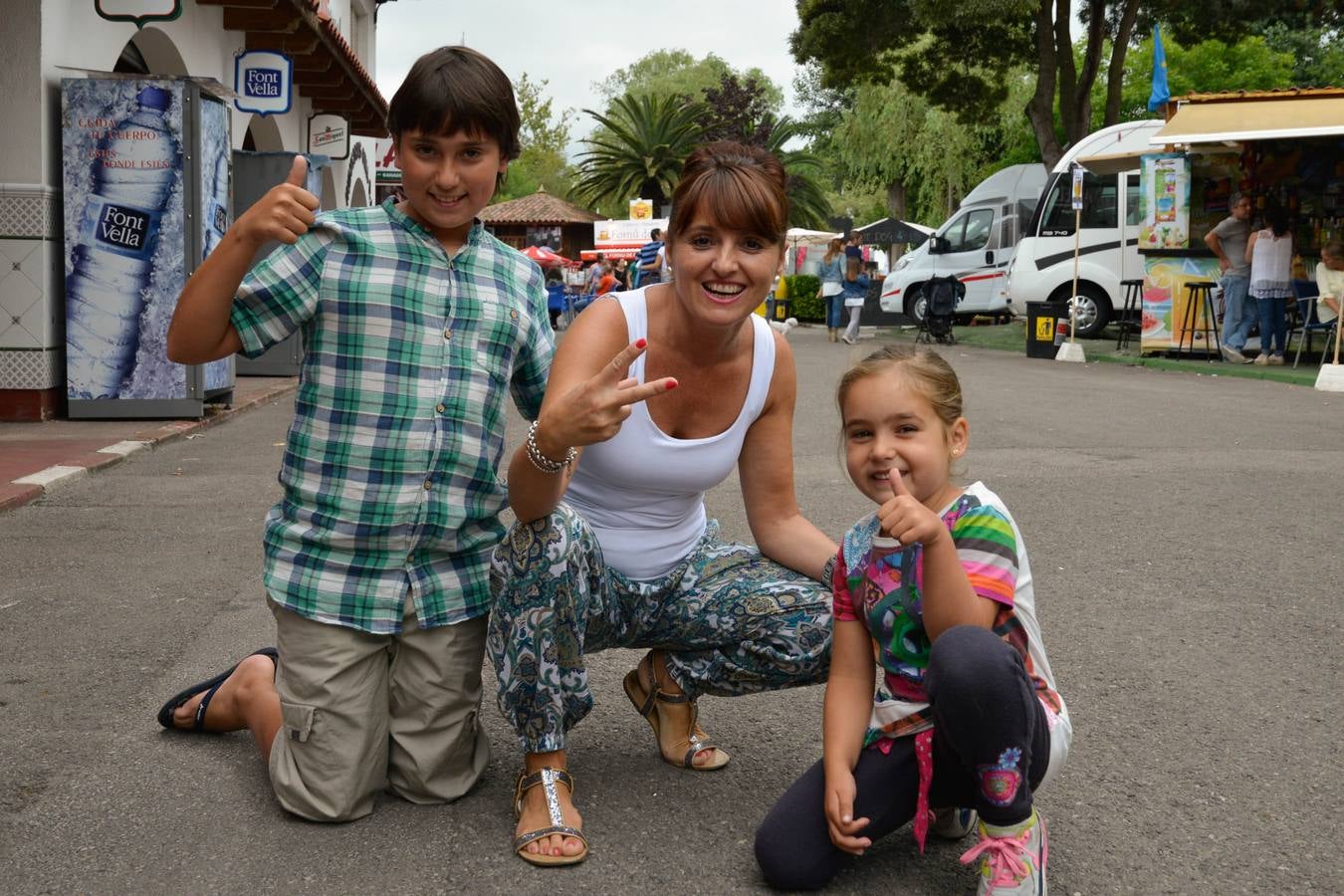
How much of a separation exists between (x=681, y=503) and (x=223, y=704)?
1.29 meters

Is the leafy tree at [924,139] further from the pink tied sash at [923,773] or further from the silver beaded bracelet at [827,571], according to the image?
the pink tied sash at [923,773]

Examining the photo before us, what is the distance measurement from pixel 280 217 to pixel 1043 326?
1868 centimetres

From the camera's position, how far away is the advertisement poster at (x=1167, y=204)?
18.3 m

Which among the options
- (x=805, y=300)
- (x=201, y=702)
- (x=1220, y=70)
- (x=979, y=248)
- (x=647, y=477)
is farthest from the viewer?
(x=1220, y=70)

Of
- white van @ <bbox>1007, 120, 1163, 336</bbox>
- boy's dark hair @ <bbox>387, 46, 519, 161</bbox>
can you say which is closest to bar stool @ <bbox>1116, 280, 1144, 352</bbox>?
white van @ <bbox>1007, 120, 1163, 336</bbox>

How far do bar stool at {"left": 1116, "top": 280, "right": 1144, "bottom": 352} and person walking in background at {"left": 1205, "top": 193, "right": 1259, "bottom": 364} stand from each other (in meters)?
2.72

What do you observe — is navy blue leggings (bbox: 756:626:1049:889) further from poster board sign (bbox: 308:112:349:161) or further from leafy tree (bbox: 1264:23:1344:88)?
leafy tree (bbox: 1264:23:1344:88)

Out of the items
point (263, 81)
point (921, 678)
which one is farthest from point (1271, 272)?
point (921, 678)

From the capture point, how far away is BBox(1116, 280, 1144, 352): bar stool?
20953 mm

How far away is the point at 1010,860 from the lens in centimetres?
256

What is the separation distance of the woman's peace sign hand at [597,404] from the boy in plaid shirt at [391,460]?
536 mm

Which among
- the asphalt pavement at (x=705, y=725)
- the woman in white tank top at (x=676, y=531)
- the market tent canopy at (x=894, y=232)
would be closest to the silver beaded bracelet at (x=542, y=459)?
the woman in white tank top at (x=676, y=531)

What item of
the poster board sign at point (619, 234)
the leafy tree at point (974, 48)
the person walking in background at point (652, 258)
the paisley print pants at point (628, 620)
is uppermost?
the leafy tree at point (974, 48)

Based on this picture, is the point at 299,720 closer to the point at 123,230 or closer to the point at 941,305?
the point at 123,230
